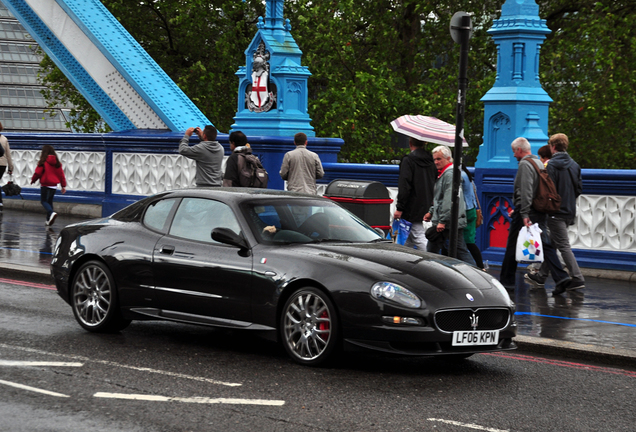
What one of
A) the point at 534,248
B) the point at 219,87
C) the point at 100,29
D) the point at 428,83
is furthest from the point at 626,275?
the point at 219,87

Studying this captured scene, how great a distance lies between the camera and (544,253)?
11664 millimetres

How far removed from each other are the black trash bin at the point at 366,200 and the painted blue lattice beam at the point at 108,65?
761cm

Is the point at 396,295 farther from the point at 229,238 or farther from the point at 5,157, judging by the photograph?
the point at 5,157

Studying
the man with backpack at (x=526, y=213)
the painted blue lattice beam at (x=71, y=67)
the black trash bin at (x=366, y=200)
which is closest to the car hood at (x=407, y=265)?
the man with backpack at (x=526, y=213)

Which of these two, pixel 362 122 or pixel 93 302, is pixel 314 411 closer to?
pixel 93 302

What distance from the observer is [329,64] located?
26891 mm

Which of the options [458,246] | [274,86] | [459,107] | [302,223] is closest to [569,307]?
[458,246]

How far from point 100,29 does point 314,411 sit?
626 inches

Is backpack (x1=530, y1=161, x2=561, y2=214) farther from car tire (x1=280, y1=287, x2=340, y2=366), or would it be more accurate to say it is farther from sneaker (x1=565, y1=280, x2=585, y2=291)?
car tire (x1=280, y1=287, x2=340, y2=366)

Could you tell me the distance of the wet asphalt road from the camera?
5836mm

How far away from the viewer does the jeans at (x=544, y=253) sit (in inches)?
450

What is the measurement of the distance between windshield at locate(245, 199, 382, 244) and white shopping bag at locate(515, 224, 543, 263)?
9.99 ft

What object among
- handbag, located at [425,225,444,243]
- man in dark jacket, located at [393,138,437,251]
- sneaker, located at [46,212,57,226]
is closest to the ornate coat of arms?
sneaker, located at [46,212,57,226]

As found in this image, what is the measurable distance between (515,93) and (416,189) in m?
3.51
